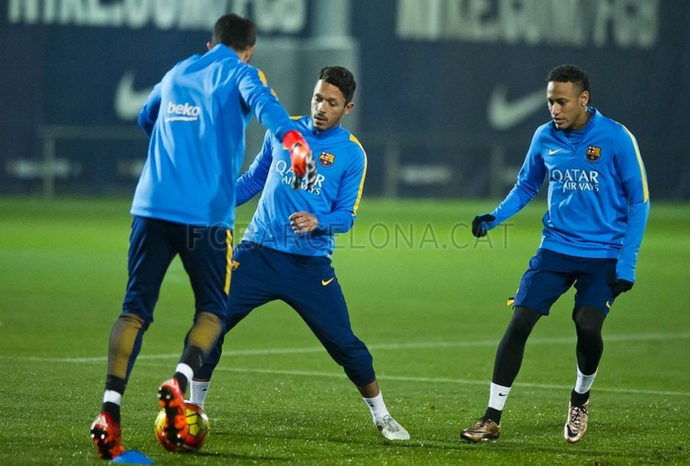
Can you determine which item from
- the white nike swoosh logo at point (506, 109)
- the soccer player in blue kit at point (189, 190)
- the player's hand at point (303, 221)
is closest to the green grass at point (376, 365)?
the soccer player in blue kit at point (189, 190)

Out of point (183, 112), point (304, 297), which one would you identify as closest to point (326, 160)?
point (304, 297)

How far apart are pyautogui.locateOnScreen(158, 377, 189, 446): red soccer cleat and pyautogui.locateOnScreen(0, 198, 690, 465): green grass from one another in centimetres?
22

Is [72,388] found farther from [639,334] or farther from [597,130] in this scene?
[639,334]

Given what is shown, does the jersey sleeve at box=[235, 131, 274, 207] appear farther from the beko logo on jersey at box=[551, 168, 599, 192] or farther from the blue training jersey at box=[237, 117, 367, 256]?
the beko logo on jersey at box=[551, 168, 599, 192]

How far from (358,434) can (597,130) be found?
2084mm

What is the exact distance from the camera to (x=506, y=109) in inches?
1262

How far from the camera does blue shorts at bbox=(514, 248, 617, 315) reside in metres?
6.99

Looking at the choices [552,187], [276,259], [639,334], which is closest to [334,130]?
[276,259]

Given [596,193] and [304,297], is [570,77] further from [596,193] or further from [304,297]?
[304,297]

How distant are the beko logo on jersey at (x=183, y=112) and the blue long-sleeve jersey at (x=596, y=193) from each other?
84.7 inches

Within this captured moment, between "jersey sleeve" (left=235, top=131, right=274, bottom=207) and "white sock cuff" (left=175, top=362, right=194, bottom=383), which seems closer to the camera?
"white sock cuff" (left=175, top=362, right=194, bottom=383)

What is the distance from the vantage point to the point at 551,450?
260 inches

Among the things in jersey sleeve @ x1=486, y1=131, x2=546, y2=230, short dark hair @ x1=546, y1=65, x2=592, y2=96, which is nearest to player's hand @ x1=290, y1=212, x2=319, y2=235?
jersey sleeve @ x1=486, y1=131, x2=546, y2=230

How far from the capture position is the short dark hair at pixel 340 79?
6.91 metres
